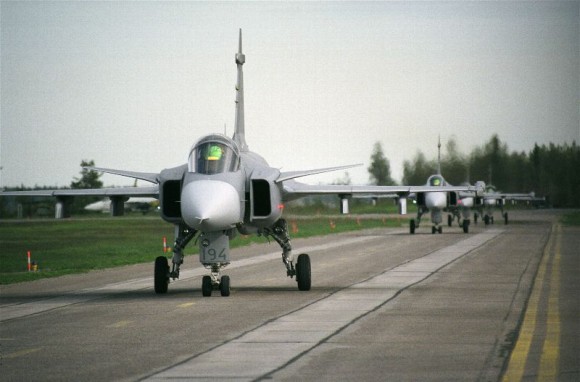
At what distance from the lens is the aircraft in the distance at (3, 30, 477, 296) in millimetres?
19562

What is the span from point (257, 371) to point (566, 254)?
84.8ft

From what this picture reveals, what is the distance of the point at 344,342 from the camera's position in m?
14.0

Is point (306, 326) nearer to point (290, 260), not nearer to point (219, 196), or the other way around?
point (219, 196)

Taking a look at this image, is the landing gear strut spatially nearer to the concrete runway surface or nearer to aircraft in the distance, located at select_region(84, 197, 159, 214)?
the concrete runway surface

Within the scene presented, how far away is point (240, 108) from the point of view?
27.0 meters

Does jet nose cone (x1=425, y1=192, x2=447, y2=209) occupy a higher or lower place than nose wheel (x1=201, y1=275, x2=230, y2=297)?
higher

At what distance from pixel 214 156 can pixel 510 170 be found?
73.8m

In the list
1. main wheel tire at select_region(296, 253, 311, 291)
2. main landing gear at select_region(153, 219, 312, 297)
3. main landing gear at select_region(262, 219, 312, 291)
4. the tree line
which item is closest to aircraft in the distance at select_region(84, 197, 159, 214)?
the tree line

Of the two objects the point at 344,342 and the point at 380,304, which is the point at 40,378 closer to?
the point at 344,342

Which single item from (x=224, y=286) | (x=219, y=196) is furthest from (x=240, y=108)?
(x=219, y=196)

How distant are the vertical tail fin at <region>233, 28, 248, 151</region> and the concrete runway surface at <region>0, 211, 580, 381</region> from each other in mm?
3572

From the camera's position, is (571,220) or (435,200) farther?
(571,220)

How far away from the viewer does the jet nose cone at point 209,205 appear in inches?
755

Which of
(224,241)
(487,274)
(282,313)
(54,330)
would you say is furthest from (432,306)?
(487,274)
